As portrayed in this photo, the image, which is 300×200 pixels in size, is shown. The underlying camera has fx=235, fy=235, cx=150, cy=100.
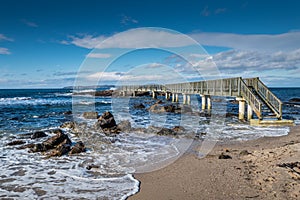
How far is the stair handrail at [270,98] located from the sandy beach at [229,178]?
26.8ft

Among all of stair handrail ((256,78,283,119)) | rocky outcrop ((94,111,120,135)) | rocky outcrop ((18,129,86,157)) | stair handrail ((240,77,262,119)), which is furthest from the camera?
stair handrail ((256,78,283,119))

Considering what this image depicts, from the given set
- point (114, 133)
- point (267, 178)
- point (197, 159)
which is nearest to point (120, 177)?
point (197, 159)

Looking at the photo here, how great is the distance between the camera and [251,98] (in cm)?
1625

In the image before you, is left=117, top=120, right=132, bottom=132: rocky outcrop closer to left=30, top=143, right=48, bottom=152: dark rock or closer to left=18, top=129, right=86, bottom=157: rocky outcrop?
left=18, top=129, right=86, bottom=157: rocky outcrop

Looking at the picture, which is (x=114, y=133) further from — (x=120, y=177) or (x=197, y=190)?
(x=197, y=190)

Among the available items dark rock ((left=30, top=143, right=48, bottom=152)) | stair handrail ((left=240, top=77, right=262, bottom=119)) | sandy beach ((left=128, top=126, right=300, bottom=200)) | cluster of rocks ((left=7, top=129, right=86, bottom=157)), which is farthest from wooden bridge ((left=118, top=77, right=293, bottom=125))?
dark rock ((left=30, top=143, right=48, bottom=152))

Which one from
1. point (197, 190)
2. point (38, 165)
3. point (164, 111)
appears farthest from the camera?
point (164, 111)

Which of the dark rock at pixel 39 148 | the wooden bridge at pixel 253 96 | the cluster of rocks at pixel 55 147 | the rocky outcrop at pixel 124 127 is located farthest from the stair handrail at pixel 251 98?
the dark rock at pixel 39 148

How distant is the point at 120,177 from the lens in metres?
6.25

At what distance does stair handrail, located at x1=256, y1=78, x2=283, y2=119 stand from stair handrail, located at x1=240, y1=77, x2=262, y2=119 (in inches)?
44.5

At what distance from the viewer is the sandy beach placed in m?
4.86

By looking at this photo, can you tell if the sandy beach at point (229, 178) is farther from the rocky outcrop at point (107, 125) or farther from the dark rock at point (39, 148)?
the rocky outcrop at point (107, 125)

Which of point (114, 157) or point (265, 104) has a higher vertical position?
point (265, 104)

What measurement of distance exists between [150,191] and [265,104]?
44.9 feet
